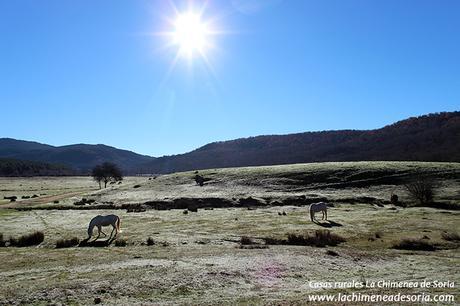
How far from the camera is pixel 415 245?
30703 millimetres

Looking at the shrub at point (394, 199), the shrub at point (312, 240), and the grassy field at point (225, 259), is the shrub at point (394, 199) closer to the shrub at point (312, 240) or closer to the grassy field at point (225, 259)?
the grassy field at point (225, 259)

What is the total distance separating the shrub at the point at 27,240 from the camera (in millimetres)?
33875

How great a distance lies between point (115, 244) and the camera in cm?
Result: 3216

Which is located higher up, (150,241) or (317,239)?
(150,241)

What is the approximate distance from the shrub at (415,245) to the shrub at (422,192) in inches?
1414

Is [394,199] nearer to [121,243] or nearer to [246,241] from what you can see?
[246,241]

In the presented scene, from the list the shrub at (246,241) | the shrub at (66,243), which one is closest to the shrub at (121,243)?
the shrub at (66,243)

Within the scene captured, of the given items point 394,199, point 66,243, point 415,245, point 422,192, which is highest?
point 422,192

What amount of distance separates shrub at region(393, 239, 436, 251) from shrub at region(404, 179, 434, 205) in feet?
118

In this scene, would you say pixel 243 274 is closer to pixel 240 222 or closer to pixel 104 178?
pixel 240 222

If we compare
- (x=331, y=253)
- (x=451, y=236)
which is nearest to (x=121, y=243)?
(x=331, y=253)

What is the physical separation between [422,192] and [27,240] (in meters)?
55.2

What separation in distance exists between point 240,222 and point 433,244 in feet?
66.2

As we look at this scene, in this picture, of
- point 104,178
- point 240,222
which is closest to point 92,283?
point 240,222
